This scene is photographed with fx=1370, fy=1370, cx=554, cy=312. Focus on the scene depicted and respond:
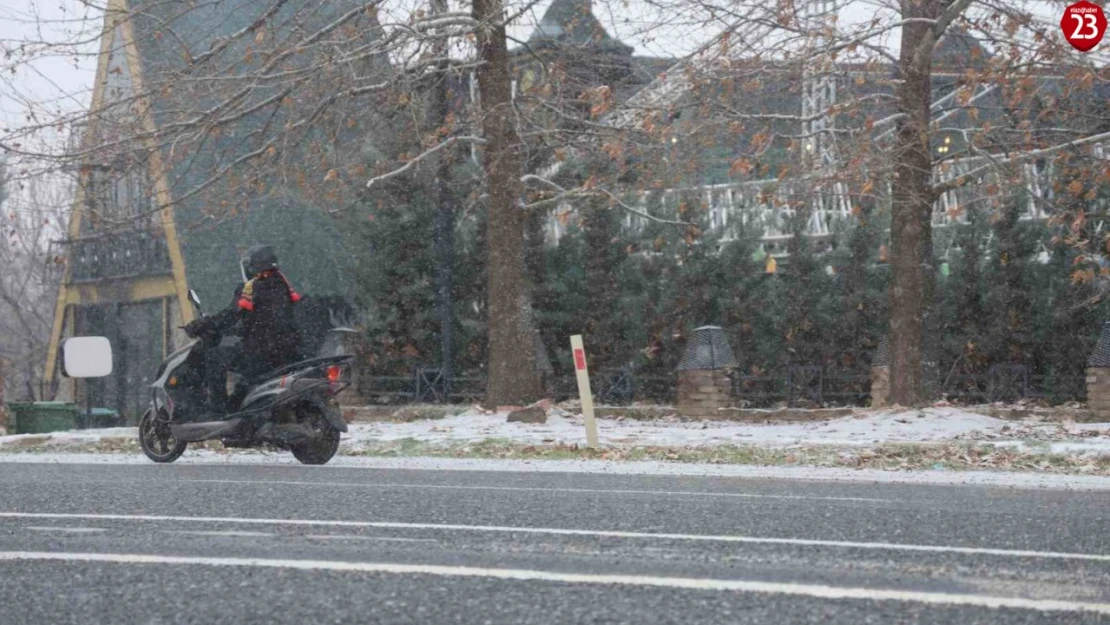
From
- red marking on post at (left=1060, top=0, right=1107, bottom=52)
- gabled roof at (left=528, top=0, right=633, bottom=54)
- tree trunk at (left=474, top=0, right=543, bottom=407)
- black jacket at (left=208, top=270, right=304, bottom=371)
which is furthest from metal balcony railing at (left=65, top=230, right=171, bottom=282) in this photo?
red marking on post at (left=1060, top=0, right=1107, bottom=52)

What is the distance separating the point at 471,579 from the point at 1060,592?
2.04m

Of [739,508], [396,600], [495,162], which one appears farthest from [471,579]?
[495,162]

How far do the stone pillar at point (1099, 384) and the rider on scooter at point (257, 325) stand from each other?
1003 centimetres

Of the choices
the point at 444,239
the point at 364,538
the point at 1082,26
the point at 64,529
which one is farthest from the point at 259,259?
the point at 444,239

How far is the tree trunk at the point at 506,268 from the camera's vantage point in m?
18.5

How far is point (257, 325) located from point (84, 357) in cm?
446

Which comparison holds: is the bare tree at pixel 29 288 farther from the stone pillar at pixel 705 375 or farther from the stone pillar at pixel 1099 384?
the stone pillar at pixel 1099 384

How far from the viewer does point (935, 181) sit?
63.5 ft

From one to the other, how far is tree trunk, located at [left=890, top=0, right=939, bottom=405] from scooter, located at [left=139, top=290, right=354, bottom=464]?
26.4ft

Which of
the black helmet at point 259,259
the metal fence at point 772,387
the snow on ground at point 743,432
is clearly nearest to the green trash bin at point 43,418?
the snow on ground at point 743,432

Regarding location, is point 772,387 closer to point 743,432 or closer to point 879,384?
point 879,384

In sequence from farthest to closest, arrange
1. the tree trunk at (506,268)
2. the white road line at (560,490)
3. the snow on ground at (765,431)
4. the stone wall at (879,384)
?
1. the stone wall at (879,384)
2. the tree trunk at (506,268)
3. the snow on ground at (765,431)
4. the white road line at (560,490)

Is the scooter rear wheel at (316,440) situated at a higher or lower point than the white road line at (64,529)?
higher

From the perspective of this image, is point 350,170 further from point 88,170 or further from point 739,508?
point 739,508
